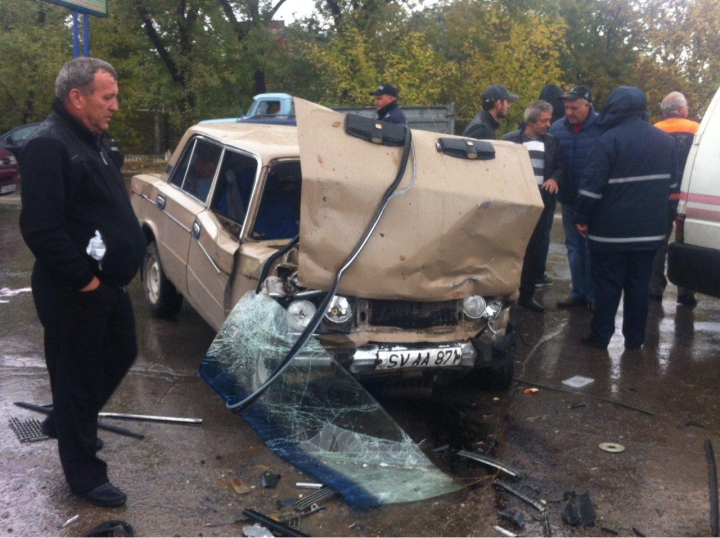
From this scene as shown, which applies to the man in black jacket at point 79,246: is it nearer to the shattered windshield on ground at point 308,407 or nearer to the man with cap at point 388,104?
the shattered windshield on ground at point 308,407

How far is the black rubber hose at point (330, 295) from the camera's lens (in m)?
3.89

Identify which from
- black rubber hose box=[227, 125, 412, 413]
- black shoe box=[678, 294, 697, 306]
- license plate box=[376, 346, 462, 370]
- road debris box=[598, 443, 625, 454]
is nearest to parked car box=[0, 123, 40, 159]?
black shoe box=[678, 294, 697, 306]

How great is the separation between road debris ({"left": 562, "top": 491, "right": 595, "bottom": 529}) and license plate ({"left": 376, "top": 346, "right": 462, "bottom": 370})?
1.08 meters

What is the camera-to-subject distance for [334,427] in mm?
4074

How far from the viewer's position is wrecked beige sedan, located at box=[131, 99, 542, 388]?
4320 millimetres

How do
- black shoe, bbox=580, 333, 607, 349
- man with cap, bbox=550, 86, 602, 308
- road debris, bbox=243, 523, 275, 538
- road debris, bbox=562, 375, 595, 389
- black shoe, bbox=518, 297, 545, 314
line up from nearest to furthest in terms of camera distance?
1. road debris, bbox=243, 523, 275, 538
2. road debris, bbox=562, 375, 595, 389
3. black shoe, bbox=580, 333, 607, 349
4. man with cap, bbox=550, 86, 602, 308
5. black shoe, bbox=518, 297, 545, 314

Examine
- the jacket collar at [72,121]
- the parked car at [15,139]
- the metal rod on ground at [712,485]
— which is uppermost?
the jacket collar at [72,121]

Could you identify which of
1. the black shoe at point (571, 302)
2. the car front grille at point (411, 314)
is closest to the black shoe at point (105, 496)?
the car front grille at point (411, 314)

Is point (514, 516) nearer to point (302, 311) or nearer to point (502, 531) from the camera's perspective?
point (502, 531)

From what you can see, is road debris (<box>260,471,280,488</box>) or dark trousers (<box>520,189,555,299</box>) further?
dark trousers (<box>520,189,555,299</box>)

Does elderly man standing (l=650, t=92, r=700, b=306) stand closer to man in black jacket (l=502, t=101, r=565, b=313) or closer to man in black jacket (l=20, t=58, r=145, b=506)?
man in black jacket (l=502, t=101, r=565, b=313)

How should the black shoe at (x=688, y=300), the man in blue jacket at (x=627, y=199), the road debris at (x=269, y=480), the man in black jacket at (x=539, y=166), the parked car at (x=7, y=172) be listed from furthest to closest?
the parked car at (x=7, y=172), the black shoe at (x=688, y=300), the man in black jacket at (x=539, y=166), the man in blue jacket at (x=627, y=199), the road debris at (x=269, y=480)

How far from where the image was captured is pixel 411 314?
457 cm

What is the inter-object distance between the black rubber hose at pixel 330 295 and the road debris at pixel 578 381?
7.01 ft
